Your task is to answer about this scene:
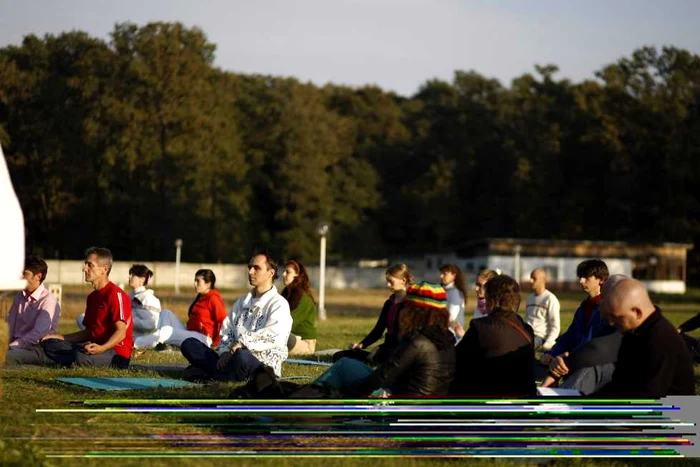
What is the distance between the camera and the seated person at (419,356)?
307 inches

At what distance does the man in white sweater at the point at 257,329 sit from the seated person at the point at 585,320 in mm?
2567

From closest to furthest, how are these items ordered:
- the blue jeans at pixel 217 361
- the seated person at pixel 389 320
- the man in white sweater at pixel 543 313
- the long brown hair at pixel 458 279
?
the blue jeans at pixel 217 361
the seated person at pixel 389 320
the man in white sweater at pixel 543 313
the long brown hair at pixel 458 279

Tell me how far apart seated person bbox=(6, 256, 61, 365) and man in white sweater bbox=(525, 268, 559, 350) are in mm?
6755

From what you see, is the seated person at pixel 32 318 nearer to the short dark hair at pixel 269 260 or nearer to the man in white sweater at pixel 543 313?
the short dark hair at pixel 269 260

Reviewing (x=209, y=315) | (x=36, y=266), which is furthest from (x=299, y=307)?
(x=36, y=266)

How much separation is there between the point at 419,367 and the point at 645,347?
62.6 inches

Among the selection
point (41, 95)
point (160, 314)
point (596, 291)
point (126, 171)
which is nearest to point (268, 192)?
point (126, 171)

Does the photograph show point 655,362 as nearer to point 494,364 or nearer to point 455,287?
point 494,364

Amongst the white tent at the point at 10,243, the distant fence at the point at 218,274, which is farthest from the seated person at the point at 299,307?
the distant fence at the point at 218,274

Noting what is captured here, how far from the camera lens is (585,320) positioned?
36.3ft

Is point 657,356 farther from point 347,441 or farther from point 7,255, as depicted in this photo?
point 7,255

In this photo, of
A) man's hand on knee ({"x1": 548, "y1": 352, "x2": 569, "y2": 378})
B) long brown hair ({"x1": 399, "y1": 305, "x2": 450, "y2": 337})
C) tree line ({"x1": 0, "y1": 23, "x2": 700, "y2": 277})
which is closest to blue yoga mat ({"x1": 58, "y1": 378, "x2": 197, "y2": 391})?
long brown hair ({"x1": 399, "y1": 305, "x2": 450, "y2": 337})

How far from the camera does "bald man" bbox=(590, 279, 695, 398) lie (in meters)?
7.13

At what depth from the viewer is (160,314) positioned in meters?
17.1
